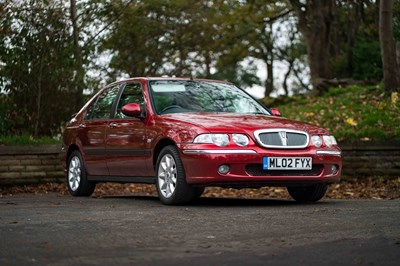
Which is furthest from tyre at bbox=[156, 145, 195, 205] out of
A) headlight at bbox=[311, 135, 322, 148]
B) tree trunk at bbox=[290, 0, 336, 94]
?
tree trunk at bbox=[290, 0, 336, 94]

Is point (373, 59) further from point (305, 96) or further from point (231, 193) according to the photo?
point (231, 193)

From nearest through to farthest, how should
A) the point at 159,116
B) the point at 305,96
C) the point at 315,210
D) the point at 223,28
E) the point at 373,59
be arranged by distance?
the point at 315,210, the point at 159,116, the point at 305,96, the point at 373,59, the point at 223,28

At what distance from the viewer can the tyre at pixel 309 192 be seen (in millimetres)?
11258

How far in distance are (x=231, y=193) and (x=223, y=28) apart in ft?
72.4

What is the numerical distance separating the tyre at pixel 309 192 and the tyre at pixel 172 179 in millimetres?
1696

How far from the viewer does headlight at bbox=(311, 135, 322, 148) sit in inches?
419

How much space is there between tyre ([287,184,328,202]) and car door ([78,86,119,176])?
2539mm

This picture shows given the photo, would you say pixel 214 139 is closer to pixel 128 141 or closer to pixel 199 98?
pixel 199 98

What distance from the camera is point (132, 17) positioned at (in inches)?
812

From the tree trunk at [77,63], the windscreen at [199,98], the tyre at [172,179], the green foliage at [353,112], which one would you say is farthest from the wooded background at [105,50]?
the tyre at [172,179]

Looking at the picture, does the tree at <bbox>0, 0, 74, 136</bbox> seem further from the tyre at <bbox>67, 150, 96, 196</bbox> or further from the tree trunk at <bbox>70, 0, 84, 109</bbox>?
the tyre at <bbox>67, 150, 96, 196</bbox>

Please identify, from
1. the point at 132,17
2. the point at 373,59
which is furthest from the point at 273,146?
the point at 373,59

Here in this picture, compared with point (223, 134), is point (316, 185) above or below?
below

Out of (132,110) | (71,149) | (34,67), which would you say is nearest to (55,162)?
(34,67)
